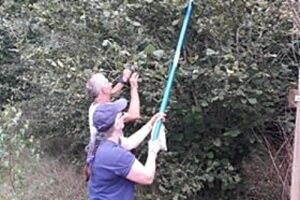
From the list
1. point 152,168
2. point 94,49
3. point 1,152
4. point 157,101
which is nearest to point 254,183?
point 157,101

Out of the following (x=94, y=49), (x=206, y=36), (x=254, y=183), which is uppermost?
(x=206, y=36)

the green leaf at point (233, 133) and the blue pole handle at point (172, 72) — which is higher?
the blue pole handle at point (172, 72)

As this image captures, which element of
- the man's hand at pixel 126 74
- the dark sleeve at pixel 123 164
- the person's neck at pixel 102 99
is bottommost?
the person's neck at pixel 102 99

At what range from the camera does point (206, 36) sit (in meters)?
5.80

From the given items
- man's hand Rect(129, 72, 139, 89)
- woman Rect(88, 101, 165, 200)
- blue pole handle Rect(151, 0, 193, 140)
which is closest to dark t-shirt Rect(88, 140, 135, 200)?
woman Rect(88, 101, 165, 200)

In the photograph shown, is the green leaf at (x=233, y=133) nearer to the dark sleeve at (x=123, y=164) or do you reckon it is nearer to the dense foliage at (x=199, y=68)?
the dense foliage at (x=199, y=68)

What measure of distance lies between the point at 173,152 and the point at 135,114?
94 centimetres

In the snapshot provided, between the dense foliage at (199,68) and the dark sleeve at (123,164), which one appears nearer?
the dark sleeve at (123,164)

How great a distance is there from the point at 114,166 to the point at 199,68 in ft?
5.74

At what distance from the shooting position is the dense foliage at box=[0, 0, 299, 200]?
221 inches

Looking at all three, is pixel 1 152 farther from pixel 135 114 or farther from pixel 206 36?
pixel 206 36

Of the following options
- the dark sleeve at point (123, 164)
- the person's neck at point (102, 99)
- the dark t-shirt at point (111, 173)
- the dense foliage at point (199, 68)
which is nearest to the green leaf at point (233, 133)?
the dense foliage at point (199, 68)

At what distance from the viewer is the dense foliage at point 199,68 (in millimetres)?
5602

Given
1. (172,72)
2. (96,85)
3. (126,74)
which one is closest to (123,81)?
(126,74)
